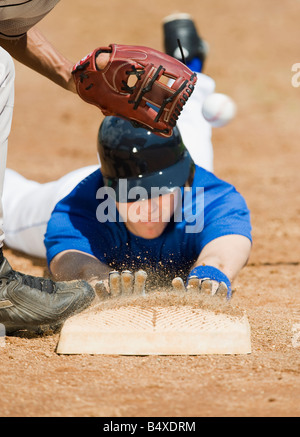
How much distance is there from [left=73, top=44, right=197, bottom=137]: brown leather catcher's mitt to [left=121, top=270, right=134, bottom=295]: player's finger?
0.59m

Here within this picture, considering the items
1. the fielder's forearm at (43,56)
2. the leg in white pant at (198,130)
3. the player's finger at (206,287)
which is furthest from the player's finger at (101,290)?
the leg in white pant at (198,130)

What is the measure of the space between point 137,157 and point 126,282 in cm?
63

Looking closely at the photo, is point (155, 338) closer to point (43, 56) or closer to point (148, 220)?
point (148, 220)

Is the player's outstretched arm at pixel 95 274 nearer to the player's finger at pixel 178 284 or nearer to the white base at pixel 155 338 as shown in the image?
the player's finger at pixel 178 284

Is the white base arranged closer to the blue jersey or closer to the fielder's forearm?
the blue jersey

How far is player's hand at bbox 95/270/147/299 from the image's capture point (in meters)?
2.45

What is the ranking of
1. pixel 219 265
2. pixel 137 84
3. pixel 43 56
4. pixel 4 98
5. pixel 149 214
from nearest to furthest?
pixel 4 98
pixel 137 84
pixel 43 56
pixel 219 265
pixel 149 214

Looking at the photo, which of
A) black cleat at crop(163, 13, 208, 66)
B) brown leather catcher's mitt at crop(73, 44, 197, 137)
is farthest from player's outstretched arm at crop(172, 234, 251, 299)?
black cleat at crop(163, 13, 208, 66)

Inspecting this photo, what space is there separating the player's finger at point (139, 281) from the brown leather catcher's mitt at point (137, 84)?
58cm

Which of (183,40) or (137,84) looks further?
(183,40)

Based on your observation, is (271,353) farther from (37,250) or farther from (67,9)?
(67,9)

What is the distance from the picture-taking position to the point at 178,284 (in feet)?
8.05

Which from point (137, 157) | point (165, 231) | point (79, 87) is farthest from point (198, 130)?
point (79, 87)

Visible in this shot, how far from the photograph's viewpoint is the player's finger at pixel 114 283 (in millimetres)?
2443
